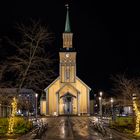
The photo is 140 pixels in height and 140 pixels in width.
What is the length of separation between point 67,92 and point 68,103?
A: 2.41 m

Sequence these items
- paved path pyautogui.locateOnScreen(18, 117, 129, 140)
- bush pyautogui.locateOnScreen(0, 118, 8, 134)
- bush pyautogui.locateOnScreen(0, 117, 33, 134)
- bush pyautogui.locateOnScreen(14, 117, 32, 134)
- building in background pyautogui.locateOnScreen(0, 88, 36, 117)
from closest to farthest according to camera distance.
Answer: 1. paved path pyautogui.locateOnScreen(18, 117, 129, 140)
2. bush pyautogui.locateOnScreen(0, 118, 8, 134)
3. bush pyautogui.locateOnScreen(0, 117, 33, 134)
4. bush pyautogui.locateOnScreen(14, 117, 32, 134)
5. building in background pyautogui.locateOnScreen(0, 88, 36, 117)

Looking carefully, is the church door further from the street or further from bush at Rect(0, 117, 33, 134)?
bush at Rect(0, 117, 33, 134)

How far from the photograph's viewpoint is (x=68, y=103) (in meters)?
84.2

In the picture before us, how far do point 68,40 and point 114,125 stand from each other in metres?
50.7

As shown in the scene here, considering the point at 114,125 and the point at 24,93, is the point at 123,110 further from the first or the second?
the point at 114,125

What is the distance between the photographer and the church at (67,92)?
84.1 m

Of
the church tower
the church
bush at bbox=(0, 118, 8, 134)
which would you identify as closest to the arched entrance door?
the church

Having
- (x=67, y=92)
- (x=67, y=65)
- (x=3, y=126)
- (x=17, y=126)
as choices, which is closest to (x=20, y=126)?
(x=17, y=126)

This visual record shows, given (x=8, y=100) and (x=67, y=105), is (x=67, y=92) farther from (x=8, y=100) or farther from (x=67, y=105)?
(x=8, y=100)

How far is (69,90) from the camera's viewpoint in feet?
278

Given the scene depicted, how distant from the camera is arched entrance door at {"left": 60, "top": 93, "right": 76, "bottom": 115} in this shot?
275 ft

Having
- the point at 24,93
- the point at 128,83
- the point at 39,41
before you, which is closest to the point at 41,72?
the point at 39,41

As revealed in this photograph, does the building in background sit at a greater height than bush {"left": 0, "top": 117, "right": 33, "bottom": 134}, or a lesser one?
greater

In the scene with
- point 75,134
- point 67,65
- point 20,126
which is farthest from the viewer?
point 67,65
